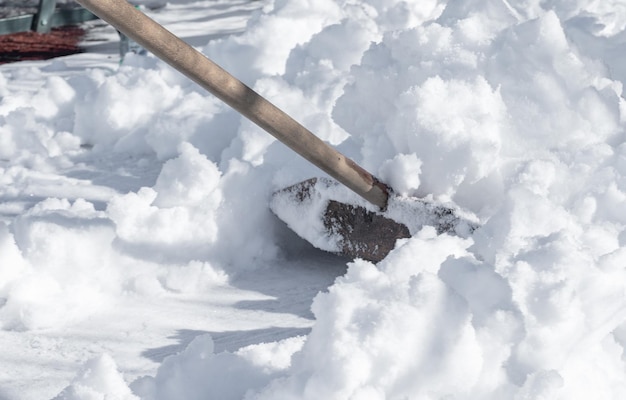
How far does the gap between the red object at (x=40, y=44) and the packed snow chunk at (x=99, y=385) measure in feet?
14.1

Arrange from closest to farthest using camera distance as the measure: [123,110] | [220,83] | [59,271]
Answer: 1. [220,83]
2. [59,271]
3. [123,110]

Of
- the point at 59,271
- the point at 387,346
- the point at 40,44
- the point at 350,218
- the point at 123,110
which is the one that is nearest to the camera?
the point at 387,346

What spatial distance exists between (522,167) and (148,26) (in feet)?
3.42

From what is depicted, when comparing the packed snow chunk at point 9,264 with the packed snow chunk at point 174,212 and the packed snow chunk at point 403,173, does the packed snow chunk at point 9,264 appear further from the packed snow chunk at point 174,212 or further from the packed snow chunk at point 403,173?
the packed snow chunk at point 403,173

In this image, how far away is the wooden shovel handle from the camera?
2.29 m

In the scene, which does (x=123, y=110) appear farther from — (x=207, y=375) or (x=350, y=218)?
(x=207, y=375)

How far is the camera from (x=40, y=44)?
662 cm

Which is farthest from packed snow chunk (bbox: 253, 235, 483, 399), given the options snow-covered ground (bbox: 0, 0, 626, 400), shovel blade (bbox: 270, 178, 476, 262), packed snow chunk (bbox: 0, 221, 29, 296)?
packed snow chunk (bbox: 0, 221, 29, 296)

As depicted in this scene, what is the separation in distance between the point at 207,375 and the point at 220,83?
2.22ft

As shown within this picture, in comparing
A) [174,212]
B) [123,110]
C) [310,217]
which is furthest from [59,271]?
[123,110]

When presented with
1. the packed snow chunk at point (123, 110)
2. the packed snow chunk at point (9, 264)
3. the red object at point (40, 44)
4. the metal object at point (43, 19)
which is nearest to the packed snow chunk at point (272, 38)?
the packed snow chunk at point (123, 110)

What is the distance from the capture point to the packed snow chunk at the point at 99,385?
6.46ft

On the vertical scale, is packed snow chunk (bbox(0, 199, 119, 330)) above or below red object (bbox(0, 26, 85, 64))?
above

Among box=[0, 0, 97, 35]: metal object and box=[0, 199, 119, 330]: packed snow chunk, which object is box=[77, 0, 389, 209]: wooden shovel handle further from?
box=[0, 0, 97, 35]: metal object
